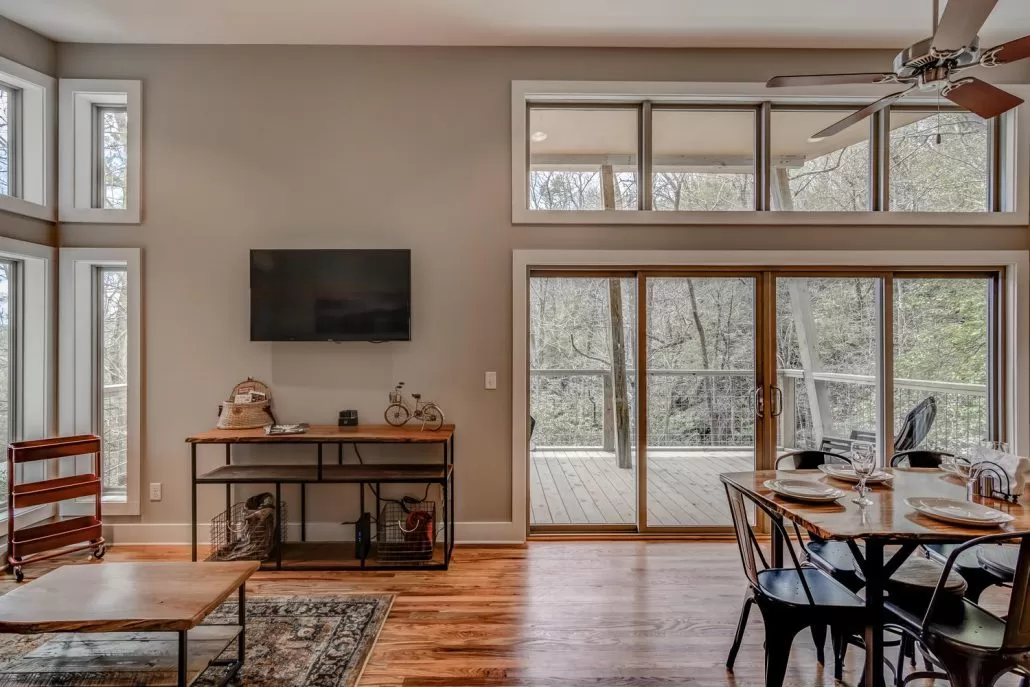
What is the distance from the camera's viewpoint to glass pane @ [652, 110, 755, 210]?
3.85 meters

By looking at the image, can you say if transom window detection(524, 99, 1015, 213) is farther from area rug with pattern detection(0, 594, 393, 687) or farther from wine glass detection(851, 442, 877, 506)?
area rug with pattern detection(0, 594, 393, 687)

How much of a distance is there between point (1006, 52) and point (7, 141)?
18.0 ft

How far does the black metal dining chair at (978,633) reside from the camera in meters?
1.58

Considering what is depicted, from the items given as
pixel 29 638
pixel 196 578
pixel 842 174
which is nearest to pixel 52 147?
pixel 29 638

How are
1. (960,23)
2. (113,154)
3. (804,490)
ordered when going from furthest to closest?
(113,154) < (804,490) < (960,23)

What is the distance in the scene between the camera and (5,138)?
353 cm

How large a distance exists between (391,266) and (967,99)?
→ 124 inches

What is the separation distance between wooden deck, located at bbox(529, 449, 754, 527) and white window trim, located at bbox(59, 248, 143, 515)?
9.33ft

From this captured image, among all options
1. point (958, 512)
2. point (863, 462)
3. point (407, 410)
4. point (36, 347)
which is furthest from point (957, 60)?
point (36, 347)

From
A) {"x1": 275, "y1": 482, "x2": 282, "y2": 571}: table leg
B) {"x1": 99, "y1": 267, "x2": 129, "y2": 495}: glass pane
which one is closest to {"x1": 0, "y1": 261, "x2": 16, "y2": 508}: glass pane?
{"x1": 99, "y1": 267, "x2": 129, "y2": 495}: glass pane

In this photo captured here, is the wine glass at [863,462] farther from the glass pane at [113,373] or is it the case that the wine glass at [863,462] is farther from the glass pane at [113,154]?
the glass pane at [113,154]

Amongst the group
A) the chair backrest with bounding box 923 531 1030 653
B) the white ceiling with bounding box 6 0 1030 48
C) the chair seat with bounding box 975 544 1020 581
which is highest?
the white ceiling with bounding box 6 0 1030 48

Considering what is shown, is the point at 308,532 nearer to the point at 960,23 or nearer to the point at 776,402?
the point at 776,402

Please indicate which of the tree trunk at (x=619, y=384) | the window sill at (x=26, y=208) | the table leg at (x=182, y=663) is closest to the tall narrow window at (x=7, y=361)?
the window sill at (x=26, y=208)
